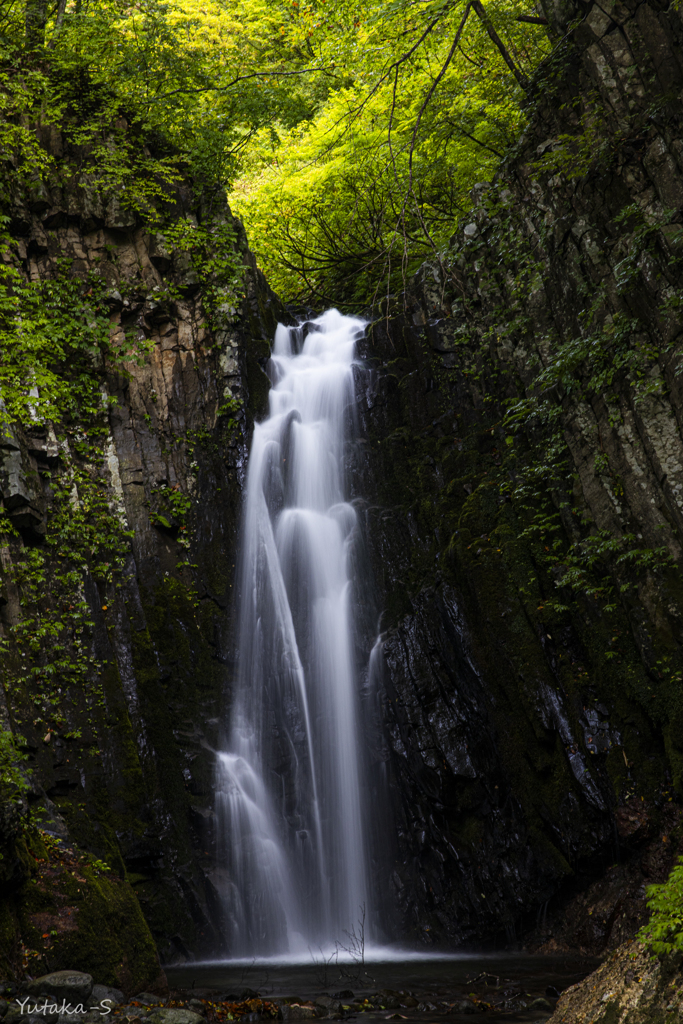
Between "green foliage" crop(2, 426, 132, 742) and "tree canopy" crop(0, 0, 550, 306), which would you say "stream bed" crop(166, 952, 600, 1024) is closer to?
"green foliage" crop(2, 426, 132, 742)

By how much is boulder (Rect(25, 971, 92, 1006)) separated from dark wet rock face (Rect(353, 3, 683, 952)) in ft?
14.0

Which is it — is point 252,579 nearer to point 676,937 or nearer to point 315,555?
point 315,555

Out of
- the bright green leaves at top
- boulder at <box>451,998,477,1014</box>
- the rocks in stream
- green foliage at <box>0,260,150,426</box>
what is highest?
the bright green leaves at top

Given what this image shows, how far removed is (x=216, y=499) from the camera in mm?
10898

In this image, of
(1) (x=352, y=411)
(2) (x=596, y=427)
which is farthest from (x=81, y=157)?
(2) (x=596, y=427)

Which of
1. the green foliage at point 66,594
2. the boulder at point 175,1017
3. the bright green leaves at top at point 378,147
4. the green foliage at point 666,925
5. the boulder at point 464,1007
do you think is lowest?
the boulder at point 464,1007

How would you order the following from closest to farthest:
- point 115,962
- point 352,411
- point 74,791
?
1. point 115,962
2. point 74,791
3. point 352,411

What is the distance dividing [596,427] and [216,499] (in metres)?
5.97

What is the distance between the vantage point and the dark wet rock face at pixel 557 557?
24.5 feet

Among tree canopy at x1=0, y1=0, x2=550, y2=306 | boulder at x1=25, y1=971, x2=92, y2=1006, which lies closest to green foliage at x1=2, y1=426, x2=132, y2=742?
boulder at x1=25, y1=971, x2=92, y2=1006

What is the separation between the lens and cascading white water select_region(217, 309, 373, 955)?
8.05m

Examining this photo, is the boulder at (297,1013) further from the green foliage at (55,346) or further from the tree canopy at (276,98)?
the tree canopy at (276,98)

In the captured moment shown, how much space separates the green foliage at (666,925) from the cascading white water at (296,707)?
467 cm

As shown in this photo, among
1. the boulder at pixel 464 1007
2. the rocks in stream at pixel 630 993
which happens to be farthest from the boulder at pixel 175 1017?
the rocks in stream at pixel 630 993
